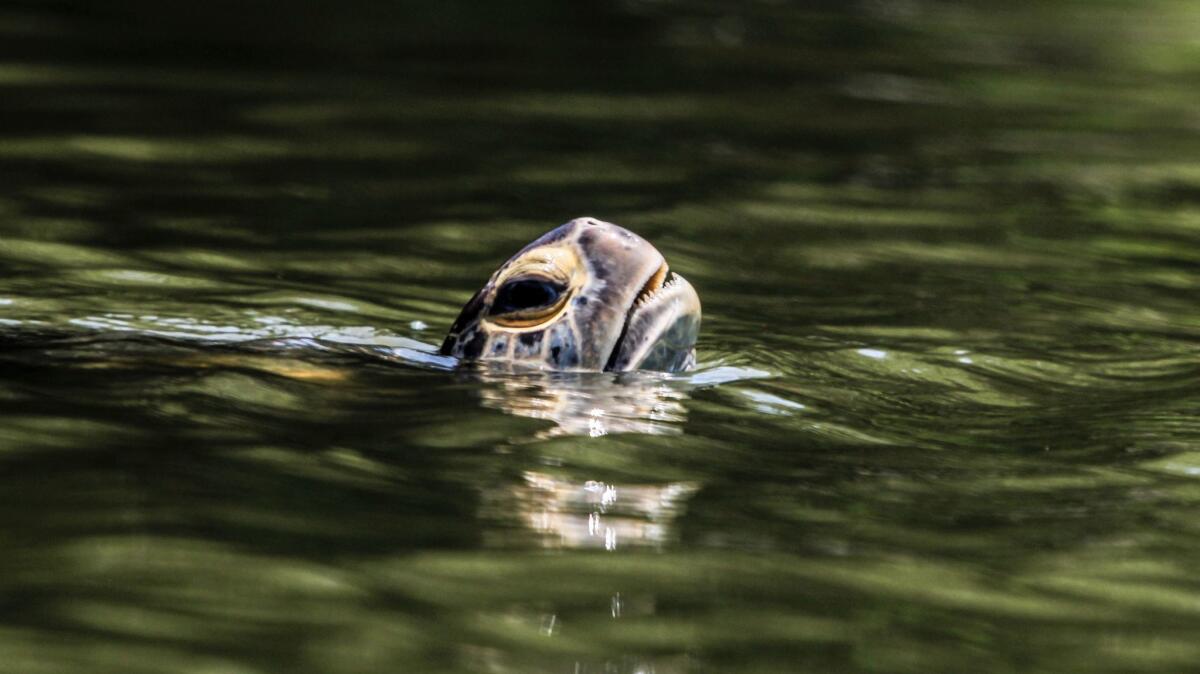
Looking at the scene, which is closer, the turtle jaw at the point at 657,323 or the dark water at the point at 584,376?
the dark water at the point at 584,376

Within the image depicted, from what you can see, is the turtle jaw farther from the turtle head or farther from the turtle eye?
the turtle eye

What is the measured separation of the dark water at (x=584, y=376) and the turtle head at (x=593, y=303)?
0.20m

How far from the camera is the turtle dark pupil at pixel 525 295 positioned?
584 cm

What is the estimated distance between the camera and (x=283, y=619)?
333 centimetres

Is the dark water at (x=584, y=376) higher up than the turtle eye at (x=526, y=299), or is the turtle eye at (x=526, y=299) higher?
the turtle eye at (x=526, y=299)

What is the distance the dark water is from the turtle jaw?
0.73 ft

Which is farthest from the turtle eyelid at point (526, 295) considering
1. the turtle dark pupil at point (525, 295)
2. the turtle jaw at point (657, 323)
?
the turtle jaw at point (657, 323)

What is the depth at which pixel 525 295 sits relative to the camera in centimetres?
593

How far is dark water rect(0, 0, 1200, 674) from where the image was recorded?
3496 millimetres

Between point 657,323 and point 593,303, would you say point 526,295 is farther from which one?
point 657,323

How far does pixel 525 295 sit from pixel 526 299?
14 mm

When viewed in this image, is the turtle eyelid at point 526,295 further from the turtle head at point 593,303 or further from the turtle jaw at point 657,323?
the turtle jaw at point 657,323

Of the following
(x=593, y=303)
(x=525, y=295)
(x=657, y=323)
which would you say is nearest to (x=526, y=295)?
(x=525, y=295)

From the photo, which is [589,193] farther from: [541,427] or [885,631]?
[885,631]
